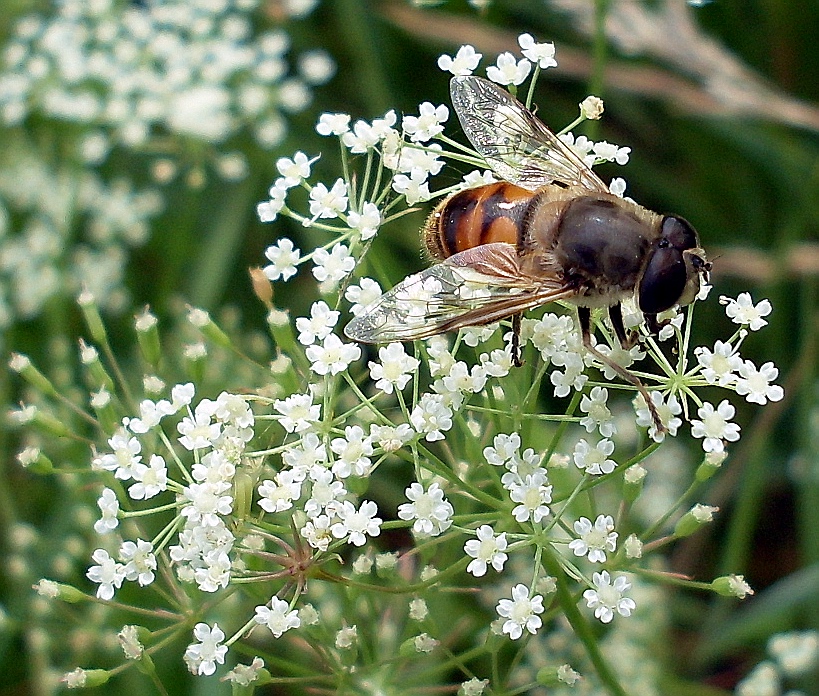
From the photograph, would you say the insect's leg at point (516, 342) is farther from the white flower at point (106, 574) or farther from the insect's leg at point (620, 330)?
the white flower at point (106, 574)

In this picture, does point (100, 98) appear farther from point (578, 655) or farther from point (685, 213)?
point (578, 655)

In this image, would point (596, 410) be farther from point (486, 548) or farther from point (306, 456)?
point (306, 456)

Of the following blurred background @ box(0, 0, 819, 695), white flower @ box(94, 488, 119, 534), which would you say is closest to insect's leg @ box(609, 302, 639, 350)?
white flower @ box(94, 488, 119, 534)

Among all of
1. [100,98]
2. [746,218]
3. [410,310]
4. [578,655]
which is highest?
[410,310]

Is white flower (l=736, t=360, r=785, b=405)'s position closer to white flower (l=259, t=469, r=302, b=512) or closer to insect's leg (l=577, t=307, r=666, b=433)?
insect's leg (l=577, t=307, r=666, b=433)

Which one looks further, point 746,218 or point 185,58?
point 746,218

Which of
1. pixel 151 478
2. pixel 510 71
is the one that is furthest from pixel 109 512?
pixel 510 71

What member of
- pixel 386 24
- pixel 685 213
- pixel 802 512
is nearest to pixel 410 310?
pixel 802 512

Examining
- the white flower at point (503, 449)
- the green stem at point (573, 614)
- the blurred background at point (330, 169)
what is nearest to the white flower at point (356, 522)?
the white flower at point (503, 449)
